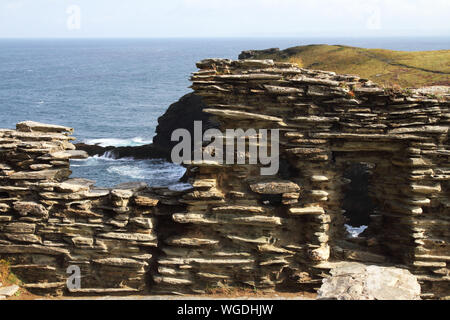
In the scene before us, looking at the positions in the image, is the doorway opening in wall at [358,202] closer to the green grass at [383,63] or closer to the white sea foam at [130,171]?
the green grass at [383,63]

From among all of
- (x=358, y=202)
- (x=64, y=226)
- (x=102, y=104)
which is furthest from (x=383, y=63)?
(x=102, y=104)

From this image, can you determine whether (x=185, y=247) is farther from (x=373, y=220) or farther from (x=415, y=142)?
(x=415, y=142)

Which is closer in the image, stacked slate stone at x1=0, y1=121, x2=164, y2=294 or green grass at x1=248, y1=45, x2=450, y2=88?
stacked slate stone at x1=0, y1=121, x2=164, y2=294

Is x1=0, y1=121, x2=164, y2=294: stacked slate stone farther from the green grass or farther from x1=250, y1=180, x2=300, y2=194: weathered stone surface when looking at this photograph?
the green grass

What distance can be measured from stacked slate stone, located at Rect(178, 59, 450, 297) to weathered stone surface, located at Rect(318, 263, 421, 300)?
20.0ft

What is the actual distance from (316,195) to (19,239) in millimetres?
14176

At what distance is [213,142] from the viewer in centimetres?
2336

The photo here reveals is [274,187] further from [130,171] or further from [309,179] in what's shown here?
[130,171]

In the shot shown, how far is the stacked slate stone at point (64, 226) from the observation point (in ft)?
78.0

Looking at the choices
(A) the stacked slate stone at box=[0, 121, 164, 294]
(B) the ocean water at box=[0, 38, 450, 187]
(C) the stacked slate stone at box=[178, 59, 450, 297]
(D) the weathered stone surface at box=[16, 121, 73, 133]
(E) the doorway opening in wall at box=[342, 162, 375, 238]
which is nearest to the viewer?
(C) the stacked slate stone at box=[178, 59, 450, 297]

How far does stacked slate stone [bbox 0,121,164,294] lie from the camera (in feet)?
78.0

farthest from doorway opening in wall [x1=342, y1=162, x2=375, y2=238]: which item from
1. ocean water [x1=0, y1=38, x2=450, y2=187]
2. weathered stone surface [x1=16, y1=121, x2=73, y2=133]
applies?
weathered stone surface [x1=16, y1=121, x2=73, y2=133]

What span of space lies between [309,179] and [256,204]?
271 cm

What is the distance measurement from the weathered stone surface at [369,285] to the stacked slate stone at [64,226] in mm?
10221
